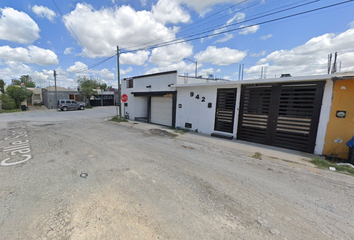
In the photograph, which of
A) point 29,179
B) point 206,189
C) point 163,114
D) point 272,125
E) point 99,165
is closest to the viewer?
point 206,189

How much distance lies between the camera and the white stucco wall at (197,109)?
8.84m

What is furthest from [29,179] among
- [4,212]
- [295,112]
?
[295,112]

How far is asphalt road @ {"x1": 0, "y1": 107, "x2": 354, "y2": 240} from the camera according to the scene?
2211 mm

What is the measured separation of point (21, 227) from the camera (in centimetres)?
222

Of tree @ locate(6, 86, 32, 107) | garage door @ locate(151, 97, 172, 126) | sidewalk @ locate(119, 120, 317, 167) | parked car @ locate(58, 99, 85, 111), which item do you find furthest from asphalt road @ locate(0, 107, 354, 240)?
tree @ locate(6, 86, 32, 107)

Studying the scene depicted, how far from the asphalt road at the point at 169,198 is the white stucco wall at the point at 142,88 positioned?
7.00 metres

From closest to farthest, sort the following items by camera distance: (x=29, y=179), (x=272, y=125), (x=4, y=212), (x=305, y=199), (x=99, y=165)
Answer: (x=4, y=212) < (x=305, y=199) < (x=29, y=179) < (x=99, y=165) < (x=272, y=125)

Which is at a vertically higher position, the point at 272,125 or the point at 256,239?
the point at 272,125

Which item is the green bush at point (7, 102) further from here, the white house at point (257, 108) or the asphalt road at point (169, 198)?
the asphalt road at point (169, 198)

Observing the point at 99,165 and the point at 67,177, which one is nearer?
the point at 67,177

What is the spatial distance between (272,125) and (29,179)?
8.25 metres

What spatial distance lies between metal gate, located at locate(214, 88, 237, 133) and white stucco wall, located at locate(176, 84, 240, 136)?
0.23 m

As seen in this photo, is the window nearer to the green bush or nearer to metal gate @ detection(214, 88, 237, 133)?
metal gate @ detection(214, 88, 237, 133)

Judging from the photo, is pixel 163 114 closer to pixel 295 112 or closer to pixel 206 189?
pixel 295 112
